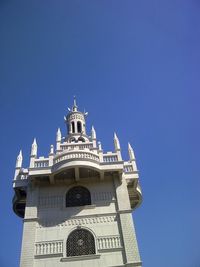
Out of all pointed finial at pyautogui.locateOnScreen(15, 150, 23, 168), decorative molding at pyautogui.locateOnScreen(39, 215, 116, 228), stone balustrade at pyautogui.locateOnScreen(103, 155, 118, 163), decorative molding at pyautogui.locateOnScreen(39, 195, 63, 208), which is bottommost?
decorative molding at pyautogui.locateOnScreen(39, 215, 116, 228)

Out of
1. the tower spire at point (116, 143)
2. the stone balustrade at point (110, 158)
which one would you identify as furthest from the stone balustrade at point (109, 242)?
the tower spire at point (116, 143)

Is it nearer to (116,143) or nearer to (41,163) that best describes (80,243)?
(41,163)

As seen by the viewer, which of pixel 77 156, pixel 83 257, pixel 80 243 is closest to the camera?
pixel 83 257

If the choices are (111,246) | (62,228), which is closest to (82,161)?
(62,228)

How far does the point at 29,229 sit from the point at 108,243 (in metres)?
5.01

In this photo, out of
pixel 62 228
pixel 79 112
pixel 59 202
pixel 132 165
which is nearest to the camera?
pixel 62 228

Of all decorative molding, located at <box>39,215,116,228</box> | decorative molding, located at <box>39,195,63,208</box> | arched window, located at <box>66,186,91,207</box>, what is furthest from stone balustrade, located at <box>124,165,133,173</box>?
decorative molding, located at <box>39,195,63,208</box>

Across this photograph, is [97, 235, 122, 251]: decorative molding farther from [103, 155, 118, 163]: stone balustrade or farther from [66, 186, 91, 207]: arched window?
[103, 155, 118, 163]: stone balustrade

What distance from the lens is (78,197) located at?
19.8 metres

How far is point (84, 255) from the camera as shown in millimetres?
17031

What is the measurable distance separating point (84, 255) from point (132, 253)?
2.83 meters

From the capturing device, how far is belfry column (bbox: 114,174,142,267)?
16.8 m

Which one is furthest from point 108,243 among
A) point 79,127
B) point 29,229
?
point 79,127

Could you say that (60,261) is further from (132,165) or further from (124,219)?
(132,165)
